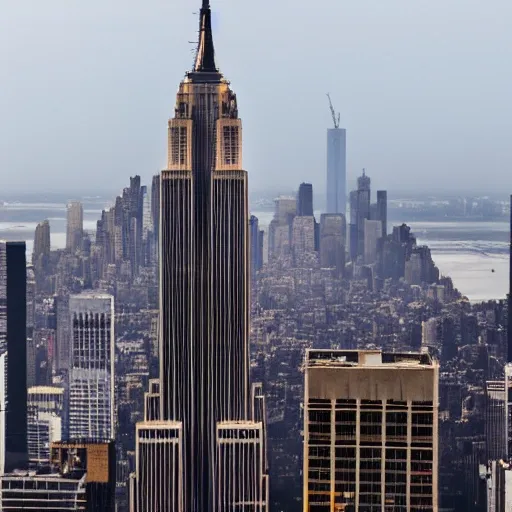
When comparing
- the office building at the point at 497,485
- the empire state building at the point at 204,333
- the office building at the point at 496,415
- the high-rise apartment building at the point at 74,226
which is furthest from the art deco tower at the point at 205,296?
the office building at the point at 497,485

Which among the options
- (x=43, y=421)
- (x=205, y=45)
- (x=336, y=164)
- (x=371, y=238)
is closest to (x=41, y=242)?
(x=43, y=421)

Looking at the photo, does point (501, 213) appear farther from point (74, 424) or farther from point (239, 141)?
point (74, 424)

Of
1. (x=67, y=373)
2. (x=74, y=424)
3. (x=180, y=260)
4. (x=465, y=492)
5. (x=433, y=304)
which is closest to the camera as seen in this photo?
(x=465, y=492)

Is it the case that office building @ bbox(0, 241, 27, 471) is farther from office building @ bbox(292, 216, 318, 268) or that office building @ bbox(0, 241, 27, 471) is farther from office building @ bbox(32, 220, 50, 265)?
office building @ bbox(292, 216, 318, 268)

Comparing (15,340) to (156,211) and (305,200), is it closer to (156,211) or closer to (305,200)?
(156,211)

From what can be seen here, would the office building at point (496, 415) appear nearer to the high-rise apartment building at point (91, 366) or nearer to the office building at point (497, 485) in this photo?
the office building at point (497, 485)

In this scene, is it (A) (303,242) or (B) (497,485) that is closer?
(B) (497,485)

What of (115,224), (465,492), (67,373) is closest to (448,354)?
(465,492)
